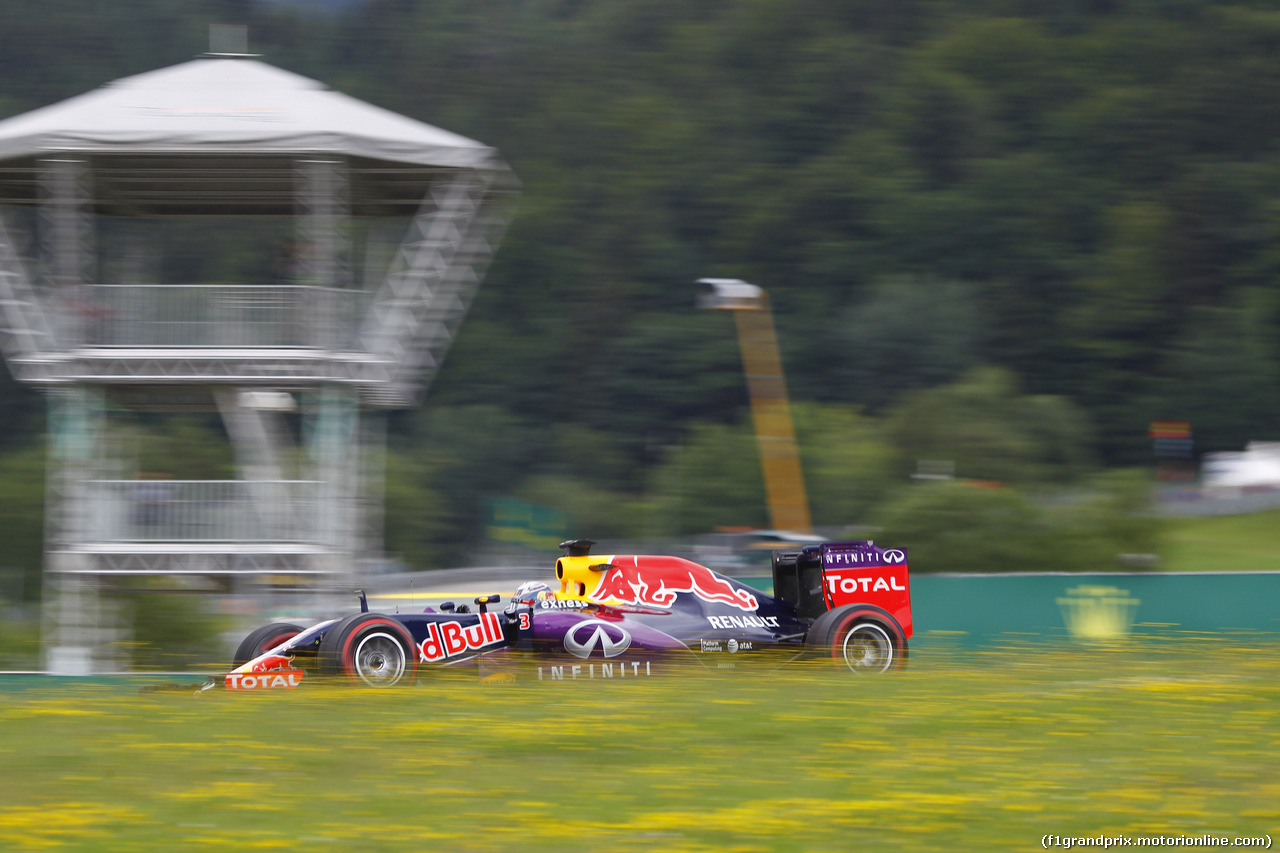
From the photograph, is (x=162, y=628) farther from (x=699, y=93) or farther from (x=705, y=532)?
(x=699, y=93)

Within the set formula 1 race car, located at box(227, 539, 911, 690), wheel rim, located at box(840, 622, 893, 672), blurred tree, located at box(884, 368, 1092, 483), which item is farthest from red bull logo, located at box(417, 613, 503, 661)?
blurred tree, located at box(884, 368, 1092, 483)

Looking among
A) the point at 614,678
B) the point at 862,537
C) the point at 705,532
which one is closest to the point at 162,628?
the point at 614,678

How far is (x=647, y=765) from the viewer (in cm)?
735

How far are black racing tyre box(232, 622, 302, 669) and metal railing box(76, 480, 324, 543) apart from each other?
20.3 ft

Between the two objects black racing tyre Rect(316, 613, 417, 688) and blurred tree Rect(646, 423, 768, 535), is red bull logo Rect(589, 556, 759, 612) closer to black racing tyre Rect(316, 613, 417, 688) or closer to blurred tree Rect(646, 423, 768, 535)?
black racing tyre Rect(316, 613, 417, 688)

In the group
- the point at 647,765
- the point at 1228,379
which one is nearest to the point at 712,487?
the point at 1228,379

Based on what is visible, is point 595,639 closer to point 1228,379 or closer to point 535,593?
point 535,593

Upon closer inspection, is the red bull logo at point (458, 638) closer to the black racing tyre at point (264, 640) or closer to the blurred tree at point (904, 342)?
the black racing tyre at point (264, 640)

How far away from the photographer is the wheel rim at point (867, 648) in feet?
37.1

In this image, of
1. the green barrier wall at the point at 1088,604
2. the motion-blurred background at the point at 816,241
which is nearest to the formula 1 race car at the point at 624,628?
the green barrier wall at the point at 1088,604

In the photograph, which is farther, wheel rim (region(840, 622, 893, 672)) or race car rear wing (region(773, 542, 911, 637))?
race car rear wing (region(773, 542, 911, 637))

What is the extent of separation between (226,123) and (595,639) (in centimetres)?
909

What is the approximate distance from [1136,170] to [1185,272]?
18.0ft

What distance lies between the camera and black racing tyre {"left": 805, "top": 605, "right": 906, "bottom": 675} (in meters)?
11.2
